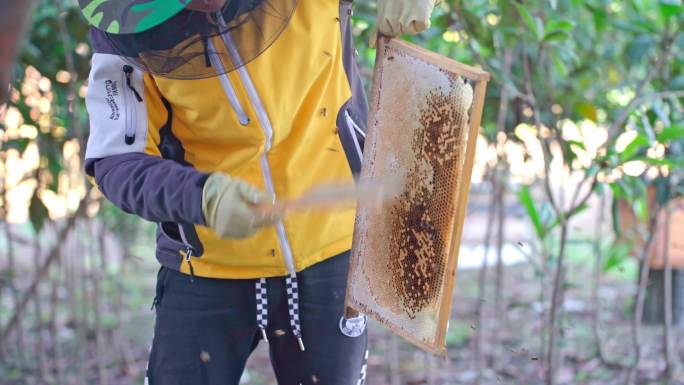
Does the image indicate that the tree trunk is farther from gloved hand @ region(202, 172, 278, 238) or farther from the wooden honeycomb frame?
gloved hand @ region(202, 172, 278, 238)

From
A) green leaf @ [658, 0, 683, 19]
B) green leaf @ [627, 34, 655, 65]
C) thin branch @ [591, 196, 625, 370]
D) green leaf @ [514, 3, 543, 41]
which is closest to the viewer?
green leaf @ [514, 3, 543, 41]

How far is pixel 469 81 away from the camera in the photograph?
57.3 inches

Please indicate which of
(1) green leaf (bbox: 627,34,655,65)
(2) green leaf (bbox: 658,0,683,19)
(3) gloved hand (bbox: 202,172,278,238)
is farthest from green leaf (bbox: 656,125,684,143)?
(3) gloved hand (bbox: 202,172,278,238)

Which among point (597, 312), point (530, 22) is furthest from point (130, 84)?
point (597, 312)

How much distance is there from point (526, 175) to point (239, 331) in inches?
90.3

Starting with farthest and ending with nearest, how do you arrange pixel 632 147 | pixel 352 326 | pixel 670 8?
pixel 670 8, pixel 632 147, pixel 352 326

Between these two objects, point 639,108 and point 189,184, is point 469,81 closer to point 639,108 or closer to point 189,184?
point 189,184

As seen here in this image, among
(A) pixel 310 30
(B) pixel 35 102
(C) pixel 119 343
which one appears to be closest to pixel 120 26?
(A) pixel 310 30

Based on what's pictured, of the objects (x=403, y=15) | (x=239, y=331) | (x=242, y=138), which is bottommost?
(x=239, y=331)

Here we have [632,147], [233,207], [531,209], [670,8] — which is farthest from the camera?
[531,209]

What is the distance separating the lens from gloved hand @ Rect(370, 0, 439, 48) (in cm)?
152

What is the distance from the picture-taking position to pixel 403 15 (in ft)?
5.00

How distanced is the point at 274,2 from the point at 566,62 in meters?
2.03

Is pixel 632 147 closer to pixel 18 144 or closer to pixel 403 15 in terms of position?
pixel 403 15
